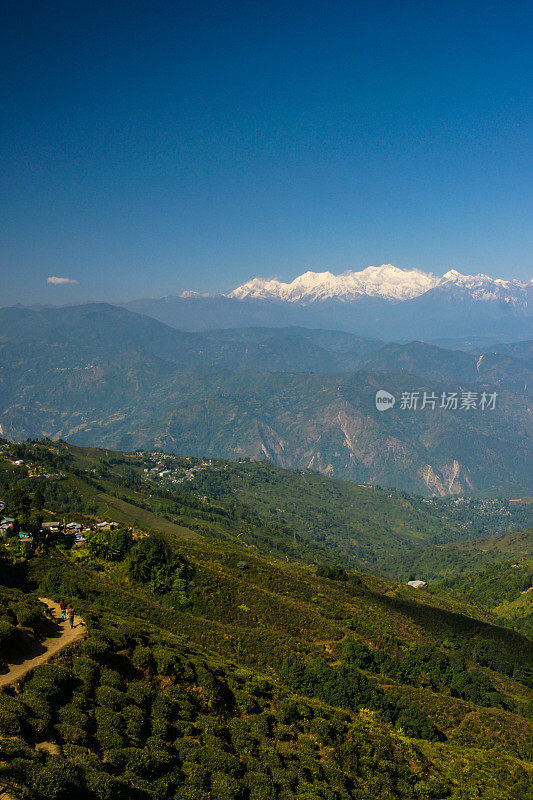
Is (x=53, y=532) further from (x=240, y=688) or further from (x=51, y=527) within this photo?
(x=240, y=688)

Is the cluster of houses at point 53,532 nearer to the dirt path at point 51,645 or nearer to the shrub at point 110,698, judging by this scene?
the dirt path at point 51,645

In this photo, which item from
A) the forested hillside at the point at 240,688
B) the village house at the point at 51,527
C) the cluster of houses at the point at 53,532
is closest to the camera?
the forested hillside at the point at 240,688

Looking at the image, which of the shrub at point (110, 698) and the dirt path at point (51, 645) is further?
the shrub at point (110, 698)

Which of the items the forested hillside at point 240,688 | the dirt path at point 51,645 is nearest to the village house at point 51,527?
the forested hillside at point 240,688

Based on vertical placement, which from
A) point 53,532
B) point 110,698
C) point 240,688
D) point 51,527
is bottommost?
point 53,532

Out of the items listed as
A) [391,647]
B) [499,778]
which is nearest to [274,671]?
[499,778]

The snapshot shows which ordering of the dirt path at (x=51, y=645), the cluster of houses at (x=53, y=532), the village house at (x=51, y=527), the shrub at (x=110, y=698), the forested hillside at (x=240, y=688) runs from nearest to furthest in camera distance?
1. the forested hillside at (x=240, y=688)
2. the dirt path at (x=51, y=645)
3. the shrub at (x=110, y=698)
4. the cluster of houses at (x=53, y=532)
5. the village house at (x=51, y=527)

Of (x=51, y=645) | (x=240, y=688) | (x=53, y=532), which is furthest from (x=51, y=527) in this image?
(x=240, y=688)

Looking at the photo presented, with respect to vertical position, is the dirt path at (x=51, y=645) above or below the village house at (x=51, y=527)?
above

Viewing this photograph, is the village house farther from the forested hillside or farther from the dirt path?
the dirt path
